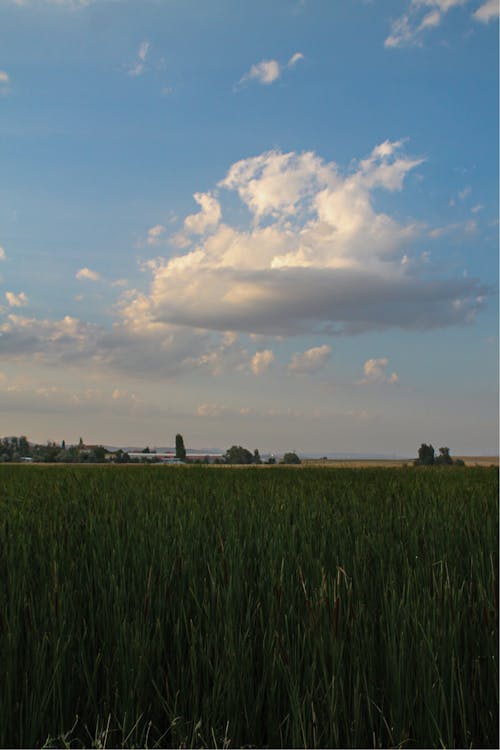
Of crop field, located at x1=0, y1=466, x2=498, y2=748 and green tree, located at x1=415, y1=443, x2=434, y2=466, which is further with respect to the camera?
green tree, located at x1=415, y1=443, x2=434, y2=466

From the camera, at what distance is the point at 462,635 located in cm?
235

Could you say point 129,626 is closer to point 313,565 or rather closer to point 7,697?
Answer: point 7,697

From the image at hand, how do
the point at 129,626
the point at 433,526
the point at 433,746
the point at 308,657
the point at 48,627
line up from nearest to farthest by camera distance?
the point at 433,746 < the point at 308,657 < the point at 129,626 < the point at 48,627 < the point at 433,526

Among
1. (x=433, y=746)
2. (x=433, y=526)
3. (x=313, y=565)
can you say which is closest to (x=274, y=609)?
(x=313, y=565)

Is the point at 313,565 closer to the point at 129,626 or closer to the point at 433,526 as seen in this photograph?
the point at 129,626

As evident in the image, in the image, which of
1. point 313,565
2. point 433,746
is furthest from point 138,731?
point 313,565

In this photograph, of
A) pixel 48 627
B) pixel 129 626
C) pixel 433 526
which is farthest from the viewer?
pixel 433 526

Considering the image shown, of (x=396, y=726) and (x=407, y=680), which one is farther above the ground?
(x=407, y=680)

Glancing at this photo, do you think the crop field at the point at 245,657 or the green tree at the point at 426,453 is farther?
the green tree at the point at 426,453

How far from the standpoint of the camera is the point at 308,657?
1997 mm

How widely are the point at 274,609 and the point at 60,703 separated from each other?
2.91 ft

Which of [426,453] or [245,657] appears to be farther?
[426,453]

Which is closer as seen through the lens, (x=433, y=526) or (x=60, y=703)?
(x=60, y=703)

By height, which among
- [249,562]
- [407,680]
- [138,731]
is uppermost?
[249,562]
